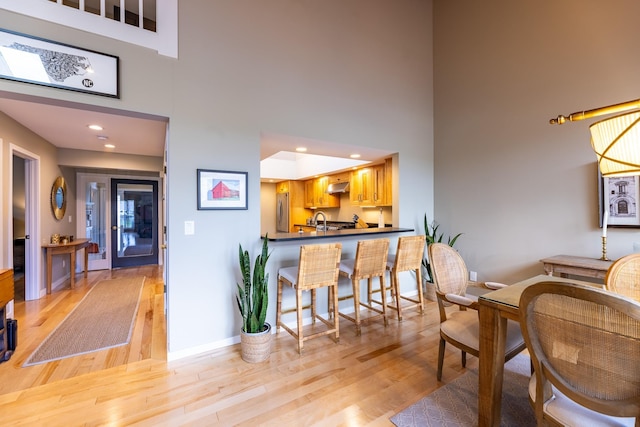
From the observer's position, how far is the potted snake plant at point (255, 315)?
7.75ft

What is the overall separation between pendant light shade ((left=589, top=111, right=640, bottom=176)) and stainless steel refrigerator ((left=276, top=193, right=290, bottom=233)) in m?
6.23

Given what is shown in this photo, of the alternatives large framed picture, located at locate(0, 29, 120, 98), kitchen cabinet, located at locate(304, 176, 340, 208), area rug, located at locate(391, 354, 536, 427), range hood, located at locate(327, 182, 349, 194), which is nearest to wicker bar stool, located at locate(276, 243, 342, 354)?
area rug, located at locate(391, 354, 536, 427)

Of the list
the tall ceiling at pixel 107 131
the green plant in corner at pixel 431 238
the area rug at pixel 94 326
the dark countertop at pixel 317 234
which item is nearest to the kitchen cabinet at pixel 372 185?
the tall ceiling at pixel 107 131

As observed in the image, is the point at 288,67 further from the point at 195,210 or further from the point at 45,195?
the point at 45,195

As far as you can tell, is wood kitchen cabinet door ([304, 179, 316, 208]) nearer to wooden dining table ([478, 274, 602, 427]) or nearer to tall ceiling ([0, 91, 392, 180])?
tall ceiling ([0, 91, 392, 180])

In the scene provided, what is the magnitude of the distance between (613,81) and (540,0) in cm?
Result: 132

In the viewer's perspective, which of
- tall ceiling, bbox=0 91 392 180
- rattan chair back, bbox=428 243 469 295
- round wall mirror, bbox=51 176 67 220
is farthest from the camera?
round wall mirror, bbox=51 176 67 220

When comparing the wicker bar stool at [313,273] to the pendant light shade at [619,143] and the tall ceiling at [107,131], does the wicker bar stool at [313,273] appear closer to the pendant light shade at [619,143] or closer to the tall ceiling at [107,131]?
the tall ceiling at [107,131]

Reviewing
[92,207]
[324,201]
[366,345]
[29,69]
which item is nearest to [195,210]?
[29,69]

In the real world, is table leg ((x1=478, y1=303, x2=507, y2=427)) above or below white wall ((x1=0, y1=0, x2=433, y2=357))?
below

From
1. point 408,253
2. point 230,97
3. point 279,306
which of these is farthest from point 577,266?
point 230,97

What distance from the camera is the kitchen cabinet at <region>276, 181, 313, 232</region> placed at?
7.08m

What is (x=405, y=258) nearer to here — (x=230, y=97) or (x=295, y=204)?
(x=230, y=97)

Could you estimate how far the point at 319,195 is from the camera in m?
6.61
